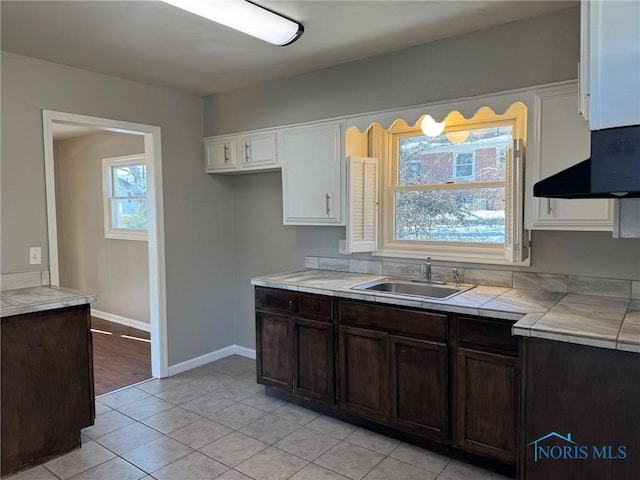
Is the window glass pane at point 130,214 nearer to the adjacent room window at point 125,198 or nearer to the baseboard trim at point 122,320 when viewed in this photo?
the adjacent room window at point 125,198

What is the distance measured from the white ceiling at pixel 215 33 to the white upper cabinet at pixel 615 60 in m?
1.59

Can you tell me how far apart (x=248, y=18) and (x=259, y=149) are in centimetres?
151

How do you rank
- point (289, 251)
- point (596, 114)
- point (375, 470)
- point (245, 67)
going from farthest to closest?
point (289, 251), point (245, 67), point (375, 470), point (596, 114)

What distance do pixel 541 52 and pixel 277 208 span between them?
2.40 m

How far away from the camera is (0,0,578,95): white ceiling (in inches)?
91.0

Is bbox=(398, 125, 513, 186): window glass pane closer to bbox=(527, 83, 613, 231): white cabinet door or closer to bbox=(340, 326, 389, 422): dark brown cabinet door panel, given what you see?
bbox=(527, 83, 613, 231): white cabinet door

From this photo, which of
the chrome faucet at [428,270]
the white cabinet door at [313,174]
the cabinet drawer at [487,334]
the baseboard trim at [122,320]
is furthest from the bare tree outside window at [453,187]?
the baseboard trim at [122,320]

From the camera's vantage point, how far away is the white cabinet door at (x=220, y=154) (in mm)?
3936

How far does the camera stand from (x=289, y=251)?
13.1ft

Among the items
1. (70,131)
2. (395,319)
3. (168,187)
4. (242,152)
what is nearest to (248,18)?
(242,152)

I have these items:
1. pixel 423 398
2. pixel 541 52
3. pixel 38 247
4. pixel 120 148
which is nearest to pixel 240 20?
pixel 541 52

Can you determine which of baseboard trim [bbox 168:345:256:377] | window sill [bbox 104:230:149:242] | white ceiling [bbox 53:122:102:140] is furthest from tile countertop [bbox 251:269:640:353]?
white ceiling [bbox 53:122:102:140]

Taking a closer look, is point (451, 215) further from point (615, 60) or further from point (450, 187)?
point (615, 60)

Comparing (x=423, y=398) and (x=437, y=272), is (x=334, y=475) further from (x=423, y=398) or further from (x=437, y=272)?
(x=437, y=272)
